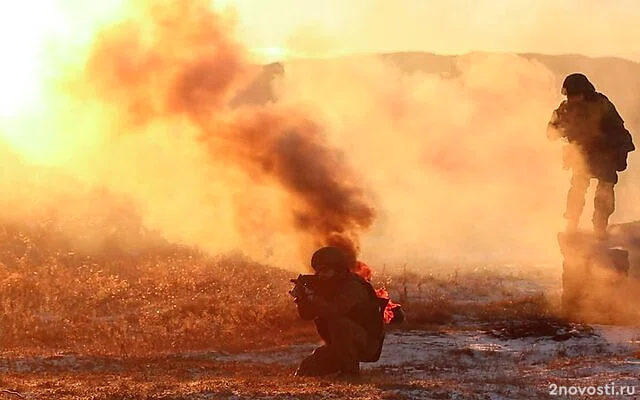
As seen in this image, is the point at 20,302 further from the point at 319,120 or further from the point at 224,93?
the point at 319,120

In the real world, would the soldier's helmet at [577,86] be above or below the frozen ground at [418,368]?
above

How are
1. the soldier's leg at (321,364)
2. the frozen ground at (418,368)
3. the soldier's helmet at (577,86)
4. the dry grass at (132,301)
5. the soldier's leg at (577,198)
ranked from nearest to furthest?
1. the frozen ground at (418,368)
2. the soldier's leg at (321,364)
3. the dry grass at (132,301)
4. the soldier's helmet at (577,86)
5. the soldier's leg at (577,198)

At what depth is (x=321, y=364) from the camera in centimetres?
1379

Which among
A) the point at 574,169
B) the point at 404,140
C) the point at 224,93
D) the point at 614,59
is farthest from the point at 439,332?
the point at 614,59

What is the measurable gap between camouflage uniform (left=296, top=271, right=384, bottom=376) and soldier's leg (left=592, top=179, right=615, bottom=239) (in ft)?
32.8

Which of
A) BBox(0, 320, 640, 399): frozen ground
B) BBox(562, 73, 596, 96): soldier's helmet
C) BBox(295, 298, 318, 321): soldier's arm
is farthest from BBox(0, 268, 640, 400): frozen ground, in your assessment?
BBox(562, 73, 596, 96): soldier's helmet

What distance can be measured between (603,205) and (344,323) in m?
10.8

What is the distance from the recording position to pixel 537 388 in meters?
12.4

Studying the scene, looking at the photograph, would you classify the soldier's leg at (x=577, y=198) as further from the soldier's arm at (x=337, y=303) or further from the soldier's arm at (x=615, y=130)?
the soldier's arm at (x=337, y=303)

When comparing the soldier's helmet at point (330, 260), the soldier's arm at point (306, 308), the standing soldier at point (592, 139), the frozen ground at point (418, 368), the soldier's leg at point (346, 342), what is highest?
the standing soldier at point (592, 139)

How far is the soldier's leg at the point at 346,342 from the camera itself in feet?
43.9

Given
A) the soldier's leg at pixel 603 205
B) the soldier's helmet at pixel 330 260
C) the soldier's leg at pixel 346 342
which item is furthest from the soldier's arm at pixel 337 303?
the soldier's leg at pixel 603 205

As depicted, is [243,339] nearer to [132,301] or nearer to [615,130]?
[132,301]

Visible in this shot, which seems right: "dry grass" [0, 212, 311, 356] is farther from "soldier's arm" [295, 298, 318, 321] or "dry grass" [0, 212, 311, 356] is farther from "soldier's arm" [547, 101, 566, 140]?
"soldier's arm" [547, 101, 566, 140]
